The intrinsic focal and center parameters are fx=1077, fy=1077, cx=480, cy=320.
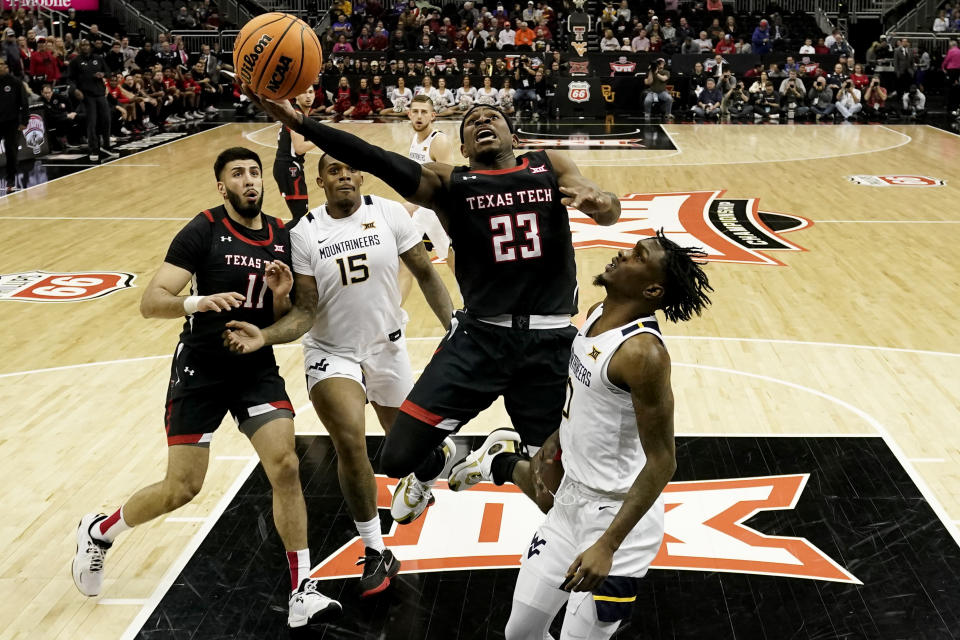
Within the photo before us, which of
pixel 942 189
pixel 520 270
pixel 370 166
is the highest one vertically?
pixel 370 166

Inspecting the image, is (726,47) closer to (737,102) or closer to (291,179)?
(737,102)

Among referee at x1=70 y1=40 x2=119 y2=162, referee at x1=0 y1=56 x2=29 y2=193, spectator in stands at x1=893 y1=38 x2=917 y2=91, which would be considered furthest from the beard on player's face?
spectator in stands at x1=893 y1=38 x2=917 y2=91

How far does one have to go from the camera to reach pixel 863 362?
863 centimetres

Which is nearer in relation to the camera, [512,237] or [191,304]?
[191,304]

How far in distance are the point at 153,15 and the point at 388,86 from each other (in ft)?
32.3

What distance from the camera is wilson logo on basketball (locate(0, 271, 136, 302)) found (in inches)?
422

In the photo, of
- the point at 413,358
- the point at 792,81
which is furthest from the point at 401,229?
the point at 792,81

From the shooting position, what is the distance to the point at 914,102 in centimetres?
2727

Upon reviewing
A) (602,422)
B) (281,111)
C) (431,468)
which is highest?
(281,111)

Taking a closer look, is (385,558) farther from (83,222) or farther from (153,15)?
(153,15)

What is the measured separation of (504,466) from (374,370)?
917 millimetres

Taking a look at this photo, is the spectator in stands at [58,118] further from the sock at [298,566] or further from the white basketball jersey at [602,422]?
the white basketball jersey at [602,422]

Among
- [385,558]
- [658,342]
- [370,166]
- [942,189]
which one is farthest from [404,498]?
[942,189]

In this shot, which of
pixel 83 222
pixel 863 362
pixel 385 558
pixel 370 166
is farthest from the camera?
pixel 83 222
